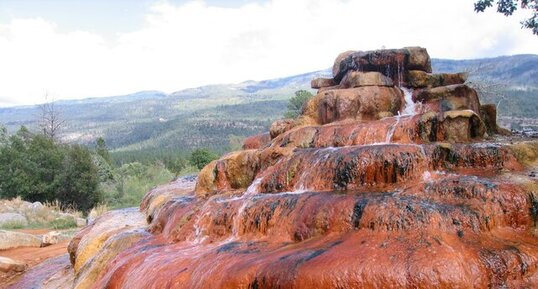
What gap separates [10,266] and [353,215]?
11.6 meters

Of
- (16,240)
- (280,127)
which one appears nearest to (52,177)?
(16,240)

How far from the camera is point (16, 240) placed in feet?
58.0

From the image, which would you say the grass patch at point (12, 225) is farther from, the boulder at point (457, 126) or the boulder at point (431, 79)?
the boulder at point (457, 126)

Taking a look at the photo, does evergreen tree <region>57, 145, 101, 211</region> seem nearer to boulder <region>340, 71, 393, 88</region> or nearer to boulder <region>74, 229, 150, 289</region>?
boulder <region>340, 71, 393, 88</region>

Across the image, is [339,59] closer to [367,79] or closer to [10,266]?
[367,79]

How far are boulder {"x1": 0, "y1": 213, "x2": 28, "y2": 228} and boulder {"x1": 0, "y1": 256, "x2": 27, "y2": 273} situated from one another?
9216 millimetres

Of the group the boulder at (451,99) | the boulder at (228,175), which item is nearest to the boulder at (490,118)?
the boulder at (451,99)

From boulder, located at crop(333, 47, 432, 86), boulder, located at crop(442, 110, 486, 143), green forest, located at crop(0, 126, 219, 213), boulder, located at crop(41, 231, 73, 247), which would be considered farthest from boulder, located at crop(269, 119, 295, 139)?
green forest, located at crop(0, 126, 219, 213)

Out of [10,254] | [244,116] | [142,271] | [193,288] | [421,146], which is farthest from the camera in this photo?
[244,116]

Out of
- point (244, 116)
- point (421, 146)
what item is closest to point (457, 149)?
point (421, 146)

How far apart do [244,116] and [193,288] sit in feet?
559

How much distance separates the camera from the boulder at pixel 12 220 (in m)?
22.6

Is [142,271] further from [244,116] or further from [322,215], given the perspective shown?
[244,116]

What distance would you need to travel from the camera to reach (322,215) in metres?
8.02
